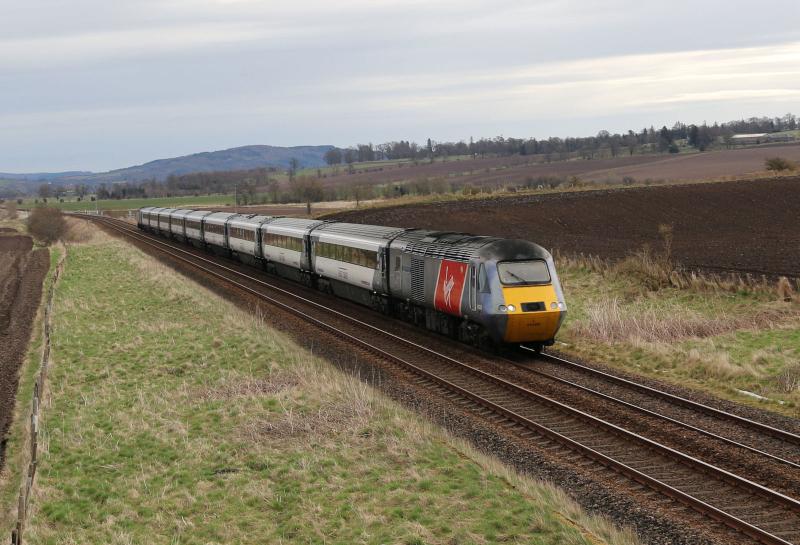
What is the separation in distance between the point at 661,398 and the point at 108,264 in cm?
4450

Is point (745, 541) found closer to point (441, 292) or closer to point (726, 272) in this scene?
point (441, 292)

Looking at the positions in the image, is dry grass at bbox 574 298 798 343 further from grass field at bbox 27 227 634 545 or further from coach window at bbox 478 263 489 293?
grass field at bbox 27 227 634 545

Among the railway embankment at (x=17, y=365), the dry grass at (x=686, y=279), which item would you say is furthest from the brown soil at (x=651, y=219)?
the railway embankment at (x=17, y=365)

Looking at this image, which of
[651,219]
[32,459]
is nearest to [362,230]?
[32,459]

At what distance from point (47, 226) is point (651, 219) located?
55.9 meters

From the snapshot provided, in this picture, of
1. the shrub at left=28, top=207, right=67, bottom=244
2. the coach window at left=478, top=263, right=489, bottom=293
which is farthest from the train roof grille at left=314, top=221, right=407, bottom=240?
the shrub at left=28, top=207, right=67, bottom=244

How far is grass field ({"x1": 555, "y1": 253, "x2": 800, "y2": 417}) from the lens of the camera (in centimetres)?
1927

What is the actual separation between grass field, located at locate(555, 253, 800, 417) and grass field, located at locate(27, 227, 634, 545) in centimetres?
751

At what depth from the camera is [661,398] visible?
1794 centimetres

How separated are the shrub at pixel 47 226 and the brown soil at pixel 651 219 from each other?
97.4ft

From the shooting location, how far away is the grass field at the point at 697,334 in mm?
19266

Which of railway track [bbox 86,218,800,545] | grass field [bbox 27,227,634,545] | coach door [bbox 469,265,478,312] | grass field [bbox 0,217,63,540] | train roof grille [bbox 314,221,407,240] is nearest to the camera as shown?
railway track [bbox 86,218,800,545]

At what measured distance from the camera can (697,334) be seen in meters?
24.3

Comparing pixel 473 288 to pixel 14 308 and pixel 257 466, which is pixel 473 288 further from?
pixel 14 308
